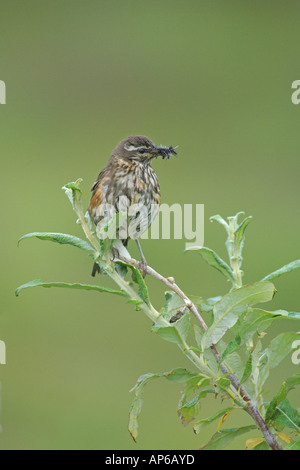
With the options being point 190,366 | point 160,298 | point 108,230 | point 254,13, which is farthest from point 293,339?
point 254,13

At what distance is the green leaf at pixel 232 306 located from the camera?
52.7 inches

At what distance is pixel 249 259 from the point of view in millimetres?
8500

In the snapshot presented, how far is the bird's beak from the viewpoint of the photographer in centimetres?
243

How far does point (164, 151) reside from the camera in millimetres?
2551

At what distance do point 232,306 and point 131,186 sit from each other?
4.32 ft

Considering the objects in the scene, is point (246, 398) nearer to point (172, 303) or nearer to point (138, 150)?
point (172, 303)

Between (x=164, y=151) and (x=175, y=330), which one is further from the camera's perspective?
(x=164, y=151)

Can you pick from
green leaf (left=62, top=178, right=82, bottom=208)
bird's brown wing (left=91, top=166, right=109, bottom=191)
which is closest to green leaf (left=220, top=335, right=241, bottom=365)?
green leaf (left=62, top=178, right=82, bottom=208)

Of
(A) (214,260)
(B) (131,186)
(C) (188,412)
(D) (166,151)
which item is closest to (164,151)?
(D) (166,151)

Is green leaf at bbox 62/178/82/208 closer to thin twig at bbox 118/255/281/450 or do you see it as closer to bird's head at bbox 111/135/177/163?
thin twig at bbox 118/255/281/450

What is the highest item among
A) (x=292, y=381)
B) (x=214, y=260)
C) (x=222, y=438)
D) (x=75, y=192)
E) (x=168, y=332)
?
(x=75, y=192)

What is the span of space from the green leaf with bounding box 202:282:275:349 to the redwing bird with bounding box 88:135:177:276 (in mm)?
1037

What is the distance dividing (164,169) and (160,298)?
3.31 m

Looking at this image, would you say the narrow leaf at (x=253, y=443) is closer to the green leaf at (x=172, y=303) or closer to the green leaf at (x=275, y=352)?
the green leaf at (x=275, y=352)
